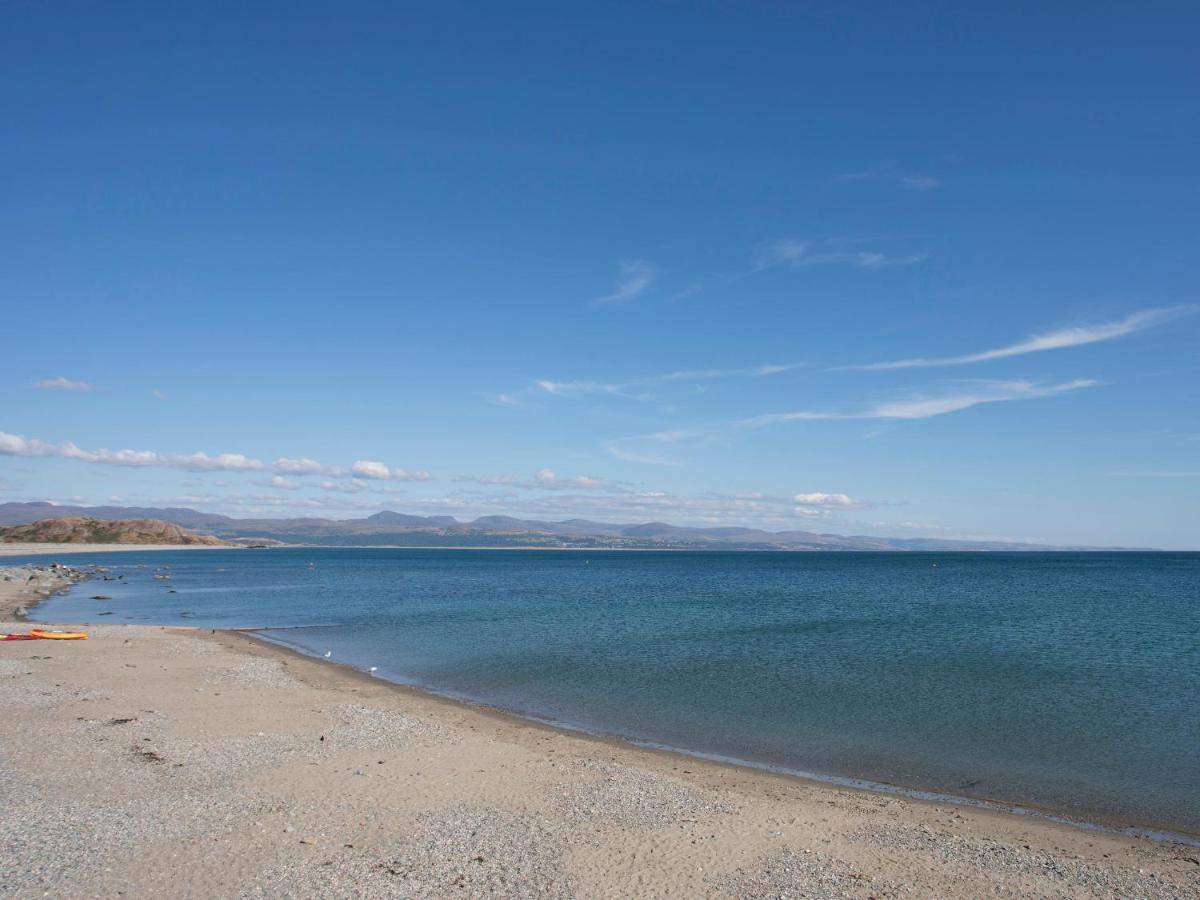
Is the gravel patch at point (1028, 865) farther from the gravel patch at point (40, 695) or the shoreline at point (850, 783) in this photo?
the gravel patch at point (40, 695)

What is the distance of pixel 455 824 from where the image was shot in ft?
43.3

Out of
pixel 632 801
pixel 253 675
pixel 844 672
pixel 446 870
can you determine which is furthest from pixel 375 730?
pixel 844 672

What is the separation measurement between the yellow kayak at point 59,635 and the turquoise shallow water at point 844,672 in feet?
30.2

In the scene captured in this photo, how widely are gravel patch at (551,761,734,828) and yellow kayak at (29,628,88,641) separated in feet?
99.7

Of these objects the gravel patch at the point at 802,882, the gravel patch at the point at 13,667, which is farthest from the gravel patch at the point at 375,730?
the gravel patch at the point at 13,667

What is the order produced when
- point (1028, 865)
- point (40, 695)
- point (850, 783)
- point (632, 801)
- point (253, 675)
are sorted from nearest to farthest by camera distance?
point (1028, 865), point (632, 801), point (850, 783), point (40, 695), point (253, 675)

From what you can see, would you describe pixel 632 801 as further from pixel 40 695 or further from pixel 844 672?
pixel 40 695

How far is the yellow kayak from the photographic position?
34.7 m

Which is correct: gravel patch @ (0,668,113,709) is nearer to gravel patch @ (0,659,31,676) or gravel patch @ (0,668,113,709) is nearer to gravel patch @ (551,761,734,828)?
gravel patch @ (0,659,31,676)

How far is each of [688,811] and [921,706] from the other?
545 inches

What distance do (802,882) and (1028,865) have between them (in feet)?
13.3

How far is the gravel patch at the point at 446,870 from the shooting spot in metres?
10.6

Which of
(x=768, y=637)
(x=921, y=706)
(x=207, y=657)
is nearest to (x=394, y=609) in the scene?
(x=207, y=657)

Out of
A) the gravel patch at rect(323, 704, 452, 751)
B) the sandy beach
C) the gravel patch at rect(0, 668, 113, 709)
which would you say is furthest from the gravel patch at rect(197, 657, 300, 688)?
the gravel patch at rect(323, 704, 452, 751)
